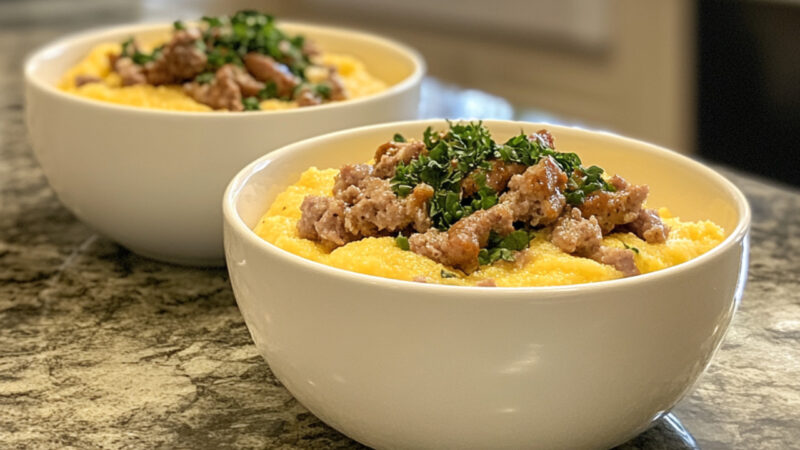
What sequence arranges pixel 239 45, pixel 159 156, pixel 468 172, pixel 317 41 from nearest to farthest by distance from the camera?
pixel 468 172 → pixel 159 156 → pixel 239 45 → pixel 317 41

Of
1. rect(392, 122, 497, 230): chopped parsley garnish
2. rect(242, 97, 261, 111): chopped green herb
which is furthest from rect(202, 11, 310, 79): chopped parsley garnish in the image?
rect(392, 122, 497, 230): chopped parsley garnish

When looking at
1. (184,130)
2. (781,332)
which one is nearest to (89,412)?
(184,130)

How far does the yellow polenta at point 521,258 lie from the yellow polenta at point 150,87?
1.72 ft

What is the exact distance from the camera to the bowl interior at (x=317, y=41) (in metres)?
2.11

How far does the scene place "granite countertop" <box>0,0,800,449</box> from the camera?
1.31 m

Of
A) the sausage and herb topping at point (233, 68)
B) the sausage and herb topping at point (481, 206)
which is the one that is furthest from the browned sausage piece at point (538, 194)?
the sausage and herb topping at point (233, 68)

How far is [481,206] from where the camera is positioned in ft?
4.20

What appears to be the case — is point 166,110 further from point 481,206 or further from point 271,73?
point 481,206

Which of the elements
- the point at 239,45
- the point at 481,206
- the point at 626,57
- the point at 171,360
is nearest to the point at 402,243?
the point at 481,206

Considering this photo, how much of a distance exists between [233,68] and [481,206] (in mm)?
752

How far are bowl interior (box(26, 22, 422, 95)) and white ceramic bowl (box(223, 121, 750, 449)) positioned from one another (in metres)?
0.97

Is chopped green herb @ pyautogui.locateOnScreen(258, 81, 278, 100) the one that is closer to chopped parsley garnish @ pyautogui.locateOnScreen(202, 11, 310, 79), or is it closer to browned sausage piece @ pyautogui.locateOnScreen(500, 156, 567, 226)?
chopped parsley garnish @ pyautogui.locateOnScreen(202, 11, 310, 79)

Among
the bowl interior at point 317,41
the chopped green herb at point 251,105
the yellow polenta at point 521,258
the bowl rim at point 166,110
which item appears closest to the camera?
the yellow polenta at point 521,258

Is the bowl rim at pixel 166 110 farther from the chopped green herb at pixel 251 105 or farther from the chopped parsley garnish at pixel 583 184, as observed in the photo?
the chopped parsley garnish at pixel 583 184
